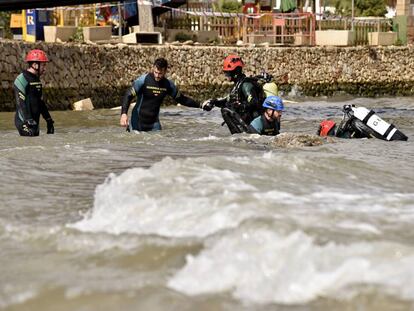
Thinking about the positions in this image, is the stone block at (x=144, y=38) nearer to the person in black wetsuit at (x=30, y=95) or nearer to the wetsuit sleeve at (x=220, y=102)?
the person in black wetsuit at (x=30, y=95)

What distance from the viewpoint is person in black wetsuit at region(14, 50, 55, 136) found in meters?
10.4

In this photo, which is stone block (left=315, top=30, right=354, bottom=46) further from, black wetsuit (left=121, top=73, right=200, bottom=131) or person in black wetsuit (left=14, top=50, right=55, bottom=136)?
person in black wetsuit (left=14, top=50, right=55, bottom=136)

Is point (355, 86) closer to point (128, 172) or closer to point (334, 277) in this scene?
point (128, 172)

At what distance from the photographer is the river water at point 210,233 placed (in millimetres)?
4320

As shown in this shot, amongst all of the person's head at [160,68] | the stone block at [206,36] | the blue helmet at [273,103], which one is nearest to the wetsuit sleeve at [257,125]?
the blue helmet at [273,103]

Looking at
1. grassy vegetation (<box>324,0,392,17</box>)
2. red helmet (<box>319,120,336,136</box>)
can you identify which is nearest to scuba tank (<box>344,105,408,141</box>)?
red helmet (<box>319,120,336,136</box>)

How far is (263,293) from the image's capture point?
4320 millimetres

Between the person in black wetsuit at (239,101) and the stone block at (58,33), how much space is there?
47.1 feet

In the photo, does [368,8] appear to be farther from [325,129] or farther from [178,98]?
[178,98]

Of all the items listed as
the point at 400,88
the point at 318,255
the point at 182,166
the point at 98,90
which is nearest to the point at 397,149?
the point at 182,166

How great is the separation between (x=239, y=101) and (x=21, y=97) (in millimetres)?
2503

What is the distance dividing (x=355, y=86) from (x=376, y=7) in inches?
467

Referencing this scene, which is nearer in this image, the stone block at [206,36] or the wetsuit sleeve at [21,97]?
the wetsuit sleeve at [21,97]

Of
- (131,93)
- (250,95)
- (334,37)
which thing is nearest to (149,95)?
(131,93)
